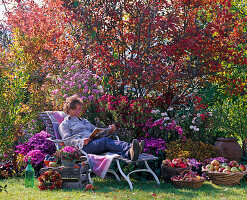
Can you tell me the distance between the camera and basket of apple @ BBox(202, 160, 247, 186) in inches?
187

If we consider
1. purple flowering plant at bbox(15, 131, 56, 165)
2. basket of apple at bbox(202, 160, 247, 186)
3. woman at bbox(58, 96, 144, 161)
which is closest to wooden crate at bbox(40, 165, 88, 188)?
woman at bbox(58, 96, 144, 161)

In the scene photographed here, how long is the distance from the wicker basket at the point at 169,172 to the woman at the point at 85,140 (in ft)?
2.28

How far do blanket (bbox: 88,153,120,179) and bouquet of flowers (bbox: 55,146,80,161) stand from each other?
0.73ft

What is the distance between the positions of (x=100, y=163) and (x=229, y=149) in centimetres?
272

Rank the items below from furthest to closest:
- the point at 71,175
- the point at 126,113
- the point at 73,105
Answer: the point at 126,113, the point at 73,105, the point at 71,175

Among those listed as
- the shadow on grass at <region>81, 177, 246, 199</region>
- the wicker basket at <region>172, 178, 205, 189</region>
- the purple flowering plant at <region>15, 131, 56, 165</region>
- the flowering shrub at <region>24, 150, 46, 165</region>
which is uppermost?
the purple flowering plant at <region>15, 131, 56, 165</region>

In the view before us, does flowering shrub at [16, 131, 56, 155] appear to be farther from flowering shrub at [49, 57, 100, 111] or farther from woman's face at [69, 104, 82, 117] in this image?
flowering shrub at [49, 57, 100, 111]

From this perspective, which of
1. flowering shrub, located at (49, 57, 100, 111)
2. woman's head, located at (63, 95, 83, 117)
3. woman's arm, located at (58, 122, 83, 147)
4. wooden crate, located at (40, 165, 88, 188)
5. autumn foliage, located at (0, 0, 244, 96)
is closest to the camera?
wooden crate, located at (40, 165, 88, 188)

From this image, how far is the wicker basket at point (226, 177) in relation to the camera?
15.5ft

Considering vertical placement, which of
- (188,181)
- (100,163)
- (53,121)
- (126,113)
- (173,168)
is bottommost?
(188,181)

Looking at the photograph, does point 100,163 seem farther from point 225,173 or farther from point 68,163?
point 225,173

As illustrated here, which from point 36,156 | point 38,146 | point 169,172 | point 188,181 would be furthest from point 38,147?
point 188,181

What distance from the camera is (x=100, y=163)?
179 inches

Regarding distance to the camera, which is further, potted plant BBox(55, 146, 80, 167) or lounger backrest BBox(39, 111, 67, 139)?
lounger backrest BBox(39, 111, 67, 139)
